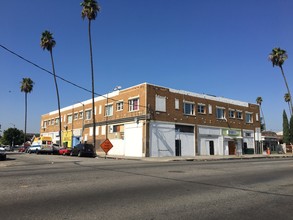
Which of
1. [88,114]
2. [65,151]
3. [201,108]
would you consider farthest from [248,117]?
[65,151]

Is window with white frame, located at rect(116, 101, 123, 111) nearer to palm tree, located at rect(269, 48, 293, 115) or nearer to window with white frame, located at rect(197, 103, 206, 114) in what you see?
window with white frame, located at rect(197, 103, 206, 114)

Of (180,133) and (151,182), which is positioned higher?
(180,133)

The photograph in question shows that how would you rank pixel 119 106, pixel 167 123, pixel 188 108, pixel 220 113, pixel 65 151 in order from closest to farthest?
pixel 167 123, pixel 65 151, pixel 188 108, pixel 119 106, pixel 220 113

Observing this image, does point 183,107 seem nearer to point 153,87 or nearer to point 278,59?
point 153,87

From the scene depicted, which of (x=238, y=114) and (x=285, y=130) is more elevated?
(x=238, y=114)

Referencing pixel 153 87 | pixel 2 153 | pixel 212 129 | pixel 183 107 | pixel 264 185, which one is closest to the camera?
Result: pixel 264 185

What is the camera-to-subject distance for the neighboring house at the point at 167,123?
3616 centimetres

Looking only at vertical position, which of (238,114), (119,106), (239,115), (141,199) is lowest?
(141,199)

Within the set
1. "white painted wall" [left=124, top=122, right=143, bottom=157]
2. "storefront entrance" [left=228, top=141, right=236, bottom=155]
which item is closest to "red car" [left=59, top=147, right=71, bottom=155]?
"white painted wall" [left=124, top=122, right=143, bottom=157]

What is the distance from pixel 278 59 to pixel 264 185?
47775 mm

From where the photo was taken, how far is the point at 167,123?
1474 inches

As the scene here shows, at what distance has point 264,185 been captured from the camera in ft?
36.4

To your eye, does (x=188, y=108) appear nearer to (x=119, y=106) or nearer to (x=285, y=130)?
(x=119, y=106)

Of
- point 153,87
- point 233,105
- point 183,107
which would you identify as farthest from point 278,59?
point 153,87
